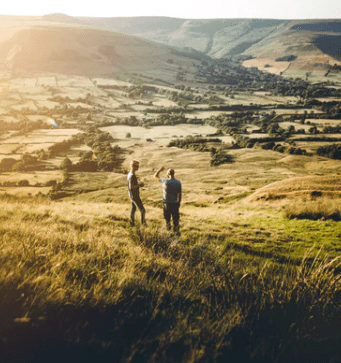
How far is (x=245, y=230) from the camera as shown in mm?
11000

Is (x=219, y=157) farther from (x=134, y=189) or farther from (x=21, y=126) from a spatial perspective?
(x=21, y=126)

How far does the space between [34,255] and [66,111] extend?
14668cm

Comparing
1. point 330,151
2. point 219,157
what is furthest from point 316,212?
point 330,151

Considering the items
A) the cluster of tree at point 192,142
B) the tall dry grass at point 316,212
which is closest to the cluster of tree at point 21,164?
the cluster of tree at point 192,142

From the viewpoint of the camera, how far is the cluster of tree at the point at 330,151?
80188 mm

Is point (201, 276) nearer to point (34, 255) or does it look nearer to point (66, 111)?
point (34, 255)

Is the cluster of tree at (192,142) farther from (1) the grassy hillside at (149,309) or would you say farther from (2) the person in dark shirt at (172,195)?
(1) the grassy hillside at (149,309)

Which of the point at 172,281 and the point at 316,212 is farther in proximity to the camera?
the point at 316,212

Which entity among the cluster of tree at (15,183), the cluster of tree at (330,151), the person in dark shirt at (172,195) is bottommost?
the cluster of tree at (15,183)

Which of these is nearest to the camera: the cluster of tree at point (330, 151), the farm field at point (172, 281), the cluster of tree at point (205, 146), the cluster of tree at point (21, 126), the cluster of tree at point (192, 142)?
the farm field at point (172, 281)

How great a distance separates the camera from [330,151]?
3228 inches

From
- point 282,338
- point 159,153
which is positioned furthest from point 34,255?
point 159,153

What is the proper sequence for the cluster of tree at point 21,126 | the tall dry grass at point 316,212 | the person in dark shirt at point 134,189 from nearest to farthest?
the person in dark shirt at point 134,189
the tall dry grass at point 316,212
the cluster of tree at point 21,126

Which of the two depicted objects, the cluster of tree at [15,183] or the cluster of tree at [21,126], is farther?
the cluster of tree at [21,126]
